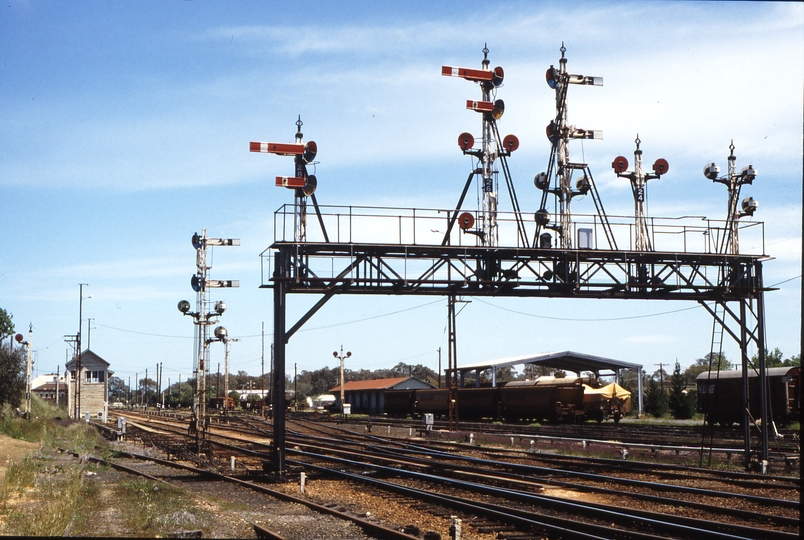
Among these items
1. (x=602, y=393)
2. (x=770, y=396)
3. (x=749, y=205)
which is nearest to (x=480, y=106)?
(x=749, y=205)

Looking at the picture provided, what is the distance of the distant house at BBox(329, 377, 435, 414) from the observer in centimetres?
8356

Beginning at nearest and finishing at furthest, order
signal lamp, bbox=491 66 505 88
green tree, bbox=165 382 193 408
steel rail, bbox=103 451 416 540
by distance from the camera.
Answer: steel rail, bbox=103 451 416 540 < signal lamp, bbox=491 66 505 88 < green tree, bbox=165 382 193 408

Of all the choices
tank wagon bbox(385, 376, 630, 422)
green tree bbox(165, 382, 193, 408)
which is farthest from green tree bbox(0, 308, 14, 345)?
tank wagon bbox(385, 376, 630, 422)

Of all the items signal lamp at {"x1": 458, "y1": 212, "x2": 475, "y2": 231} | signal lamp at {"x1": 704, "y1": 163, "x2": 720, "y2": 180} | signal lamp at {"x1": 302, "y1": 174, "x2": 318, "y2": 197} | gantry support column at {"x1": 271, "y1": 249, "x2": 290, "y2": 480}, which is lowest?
gantry support column at {"x1": 271, "y1": 249, "x2": 290, "y2": 480}

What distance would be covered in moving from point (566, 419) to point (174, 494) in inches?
1355

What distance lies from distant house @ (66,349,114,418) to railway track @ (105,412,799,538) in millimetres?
49359

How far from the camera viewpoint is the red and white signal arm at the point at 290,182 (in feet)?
75.8

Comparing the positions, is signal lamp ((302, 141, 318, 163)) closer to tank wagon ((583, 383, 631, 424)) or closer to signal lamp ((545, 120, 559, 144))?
signal lamp ((545, 120, 559, 144))

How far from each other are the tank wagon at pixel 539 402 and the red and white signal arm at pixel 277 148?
24.9 meters

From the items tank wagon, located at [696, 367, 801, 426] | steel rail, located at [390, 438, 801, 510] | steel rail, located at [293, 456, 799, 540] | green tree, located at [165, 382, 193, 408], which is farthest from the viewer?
green tree, located at [165, 382, 193, 408]

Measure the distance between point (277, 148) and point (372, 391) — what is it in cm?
6359

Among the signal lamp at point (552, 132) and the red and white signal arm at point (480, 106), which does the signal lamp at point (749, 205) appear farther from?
the red and white signal arm at point (480, 106)

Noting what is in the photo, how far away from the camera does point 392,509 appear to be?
55.8 ft

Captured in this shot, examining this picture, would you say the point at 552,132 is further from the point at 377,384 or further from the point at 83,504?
the point at 377,384
